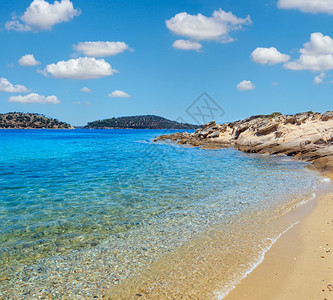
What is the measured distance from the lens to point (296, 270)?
6.07m

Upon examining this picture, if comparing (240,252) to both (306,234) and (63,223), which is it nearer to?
(306,234)

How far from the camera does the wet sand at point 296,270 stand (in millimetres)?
5246

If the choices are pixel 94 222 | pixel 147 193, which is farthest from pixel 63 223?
pixel 147 193

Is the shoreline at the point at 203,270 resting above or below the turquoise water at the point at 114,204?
below

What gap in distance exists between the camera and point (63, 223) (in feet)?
30.0

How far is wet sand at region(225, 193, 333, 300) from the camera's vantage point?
525 cm

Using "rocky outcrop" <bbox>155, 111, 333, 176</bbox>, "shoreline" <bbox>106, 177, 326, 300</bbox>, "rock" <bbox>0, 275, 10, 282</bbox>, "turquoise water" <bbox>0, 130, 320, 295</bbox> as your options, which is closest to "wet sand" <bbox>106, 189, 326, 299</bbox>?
"shoreline" <bbox>106, 177, 326, 300</bbox>

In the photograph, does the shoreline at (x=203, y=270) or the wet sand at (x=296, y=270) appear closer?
the wet sand at (x=296, y=270)

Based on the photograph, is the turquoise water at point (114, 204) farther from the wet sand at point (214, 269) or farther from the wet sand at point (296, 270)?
the wet sand at point (296, 270)

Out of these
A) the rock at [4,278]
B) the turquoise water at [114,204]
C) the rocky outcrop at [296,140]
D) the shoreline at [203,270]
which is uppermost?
A: the rocky outcrop at [296,140]

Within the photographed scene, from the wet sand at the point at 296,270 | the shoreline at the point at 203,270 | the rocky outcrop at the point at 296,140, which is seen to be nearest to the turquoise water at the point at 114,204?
the shoreline at the point at 203,270

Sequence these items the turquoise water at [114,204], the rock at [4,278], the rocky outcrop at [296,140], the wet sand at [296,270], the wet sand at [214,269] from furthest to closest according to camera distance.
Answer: the rocky outcrop at [296,140]
the turquoise water at [114,204]
the rock at [4,278]
the wet sand at [214,269]
the wet sand at [296,270]

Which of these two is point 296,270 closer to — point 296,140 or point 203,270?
point 203,270

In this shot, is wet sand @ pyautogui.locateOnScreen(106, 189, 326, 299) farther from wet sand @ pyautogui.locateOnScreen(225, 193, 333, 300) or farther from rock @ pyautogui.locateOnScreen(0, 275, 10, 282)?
rock @ pyautogui.locateOnScreen(0, 275, 10, 282)
